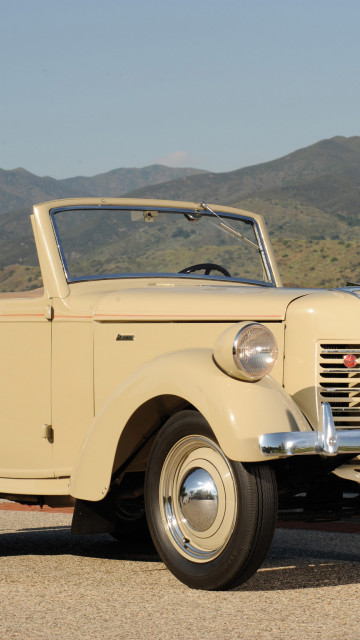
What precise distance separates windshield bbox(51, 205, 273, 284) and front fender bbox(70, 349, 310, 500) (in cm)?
118

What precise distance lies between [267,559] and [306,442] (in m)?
1.70

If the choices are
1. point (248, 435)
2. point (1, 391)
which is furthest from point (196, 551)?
point (1, 391)

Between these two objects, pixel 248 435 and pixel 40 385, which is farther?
pixel 40 385

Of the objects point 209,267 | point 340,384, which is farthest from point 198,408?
point 209,267

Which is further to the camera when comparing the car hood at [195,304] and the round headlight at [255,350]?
the car hood at [195,304]

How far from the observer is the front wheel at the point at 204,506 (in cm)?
448

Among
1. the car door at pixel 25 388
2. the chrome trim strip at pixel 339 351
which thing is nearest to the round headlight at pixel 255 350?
the chrome trim strip at pixel 339 351

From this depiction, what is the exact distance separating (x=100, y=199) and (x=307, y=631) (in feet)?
11.0

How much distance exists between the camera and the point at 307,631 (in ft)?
13.1

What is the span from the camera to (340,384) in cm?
480

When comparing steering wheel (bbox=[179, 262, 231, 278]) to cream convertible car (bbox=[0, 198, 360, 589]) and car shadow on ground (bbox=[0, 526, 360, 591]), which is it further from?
car shadow on ground (bbox=[0, 526, 360, 591])

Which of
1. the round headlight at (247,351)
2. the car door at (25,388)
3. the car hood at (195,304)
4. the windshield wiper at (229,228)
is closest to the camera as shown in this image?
the round headlight at (247,351)

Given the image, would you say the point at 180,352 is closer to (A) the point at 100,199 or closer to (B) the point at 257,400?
(B) the point at 257,400

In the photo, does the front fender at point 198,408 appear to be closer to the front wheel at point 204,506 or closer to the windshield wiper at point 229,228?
the front wheel at point 204,506
